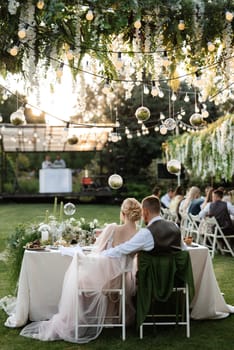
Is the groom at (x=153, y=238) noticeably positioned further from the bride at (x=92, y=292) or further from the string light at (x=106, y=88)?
the string light at (x=106, y=88)

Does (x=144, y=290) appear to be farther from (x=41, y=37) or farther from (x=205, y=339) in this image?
(x=41, y=37)

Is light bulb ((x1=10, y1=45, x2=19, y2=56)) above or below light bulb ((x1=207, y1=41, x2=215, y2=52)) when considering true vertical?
below

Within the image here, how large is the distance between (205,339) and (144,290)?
0.68 m

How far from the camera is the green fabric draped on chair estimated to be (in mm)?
4531

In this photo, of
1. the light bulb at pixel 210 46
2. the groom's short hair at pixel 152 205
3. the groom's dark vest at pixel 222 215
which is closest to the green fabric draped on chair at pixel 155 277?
the groom's short hair at pixel 152 205

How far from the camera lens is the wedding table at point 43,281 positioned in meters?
5.06

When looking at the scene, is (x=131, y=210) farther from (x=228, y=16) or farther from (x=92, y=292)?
(x=228, y=16)

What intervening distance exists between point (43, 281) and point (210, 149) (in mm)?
9919

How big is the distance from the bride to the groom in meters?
0.10

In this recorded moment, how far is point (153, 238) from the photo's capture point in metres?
4.54

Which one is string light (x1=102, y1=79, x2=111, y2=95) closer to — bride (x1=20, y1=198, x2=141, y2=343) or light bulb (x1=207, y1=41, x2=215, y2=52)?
light bulb (x1=207, y1=41, x2=215, y2=52)

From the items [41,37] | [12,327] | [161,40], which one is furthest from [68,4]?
[12,327]

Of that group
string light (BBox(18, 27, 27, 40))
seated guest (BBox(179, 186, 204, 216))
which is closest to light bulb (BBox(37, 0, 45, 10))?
string light (BBox(18, 27, 27, 40))

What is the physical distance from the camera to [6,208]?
66.4 feet
